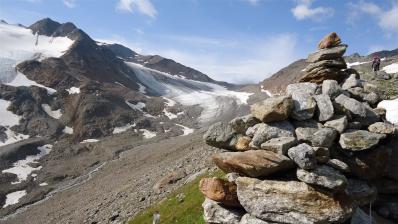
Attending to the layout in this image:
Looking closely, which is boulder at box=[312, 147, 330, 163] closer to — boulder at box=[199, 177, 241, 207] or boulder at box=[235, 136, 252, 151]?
boulder at box=[235, 136, 252, 151]

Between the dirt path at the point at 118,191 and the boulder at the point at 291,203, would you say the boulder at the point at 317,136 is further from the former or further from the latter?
the dirt path at the point at 118,191

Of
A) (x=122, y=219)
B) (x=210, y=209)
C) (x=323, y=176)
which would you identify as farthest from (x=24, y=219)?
(x=323, y=176)

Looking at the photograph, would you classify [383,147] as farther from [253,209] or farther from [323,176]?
[253,209]

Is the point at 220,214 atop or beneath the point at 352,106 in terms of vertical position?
beneath

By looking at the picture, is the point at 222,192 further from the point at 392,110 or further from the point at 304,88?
the point at 392,110

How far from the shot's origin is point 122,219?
2288 inches

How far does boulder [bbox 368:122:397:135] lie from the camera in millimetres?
27486

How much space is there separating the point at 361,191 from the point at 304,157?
252 inches

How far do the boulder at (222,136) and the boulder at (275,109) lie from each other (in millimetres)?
2673

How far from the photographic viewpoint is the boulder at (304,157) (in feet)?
75.5

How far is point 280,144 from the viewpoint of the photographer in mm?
24406

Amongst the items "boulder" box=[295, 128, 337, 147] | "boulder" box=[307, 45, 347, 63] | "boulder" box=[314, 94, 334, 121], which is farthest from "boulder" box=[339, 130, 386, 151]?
"boulder" box=[307, 45, 347, 63]

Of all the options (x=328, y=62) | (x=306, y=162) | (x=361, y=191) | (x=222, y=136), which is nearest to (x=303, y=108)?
(x=306, y=162)

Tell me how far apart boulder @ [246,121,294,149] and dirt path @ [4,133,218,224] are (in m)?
36.0
